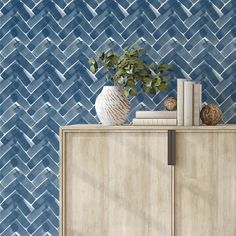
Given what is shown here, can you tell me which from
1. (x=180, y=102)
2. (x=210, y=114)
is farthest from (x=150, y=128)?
(x=210, y=114)

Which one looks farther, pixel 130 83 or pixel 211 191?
pixel 130 83

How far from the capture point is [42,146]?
3.42 meters

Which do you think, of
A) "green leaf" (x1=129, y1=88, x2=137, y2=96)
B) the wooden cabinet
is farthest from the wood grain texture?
"green leaf" (x1=129, y1=88, x2=137, y2=96)

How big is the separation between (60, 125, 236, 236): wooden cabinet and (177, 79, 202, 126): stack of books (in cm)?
8

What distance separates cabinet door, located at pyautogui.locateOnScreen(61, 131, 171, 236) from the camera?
2979 mm

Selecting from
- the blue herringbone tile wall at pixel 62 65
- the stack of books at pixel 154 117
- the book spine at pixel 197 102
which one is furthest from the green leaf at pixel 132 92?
the book spine at pixel 197 102

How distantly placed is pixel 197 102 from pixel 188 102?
2.1 inches

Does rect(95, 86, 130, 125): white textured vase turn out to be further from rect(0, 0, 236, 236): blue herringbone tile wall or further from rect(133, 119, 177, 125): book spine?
rect(0, 0, 236, 236): blue herringbone tile wall

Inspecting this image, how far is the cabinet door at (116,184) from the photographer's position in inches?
117

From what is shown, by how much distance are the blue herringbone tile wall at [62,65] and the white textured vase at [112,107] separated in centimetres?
26

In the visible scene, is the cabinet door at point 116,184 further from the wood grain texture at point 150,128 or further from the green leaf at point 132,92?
the green leaf at point 132,92

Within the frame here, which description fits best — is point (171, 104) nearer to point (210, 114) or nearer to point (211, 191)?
point (210, 114)

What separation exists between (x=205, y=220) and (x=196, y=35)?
3.69ft

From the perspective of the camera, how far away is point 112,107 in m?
3.07
